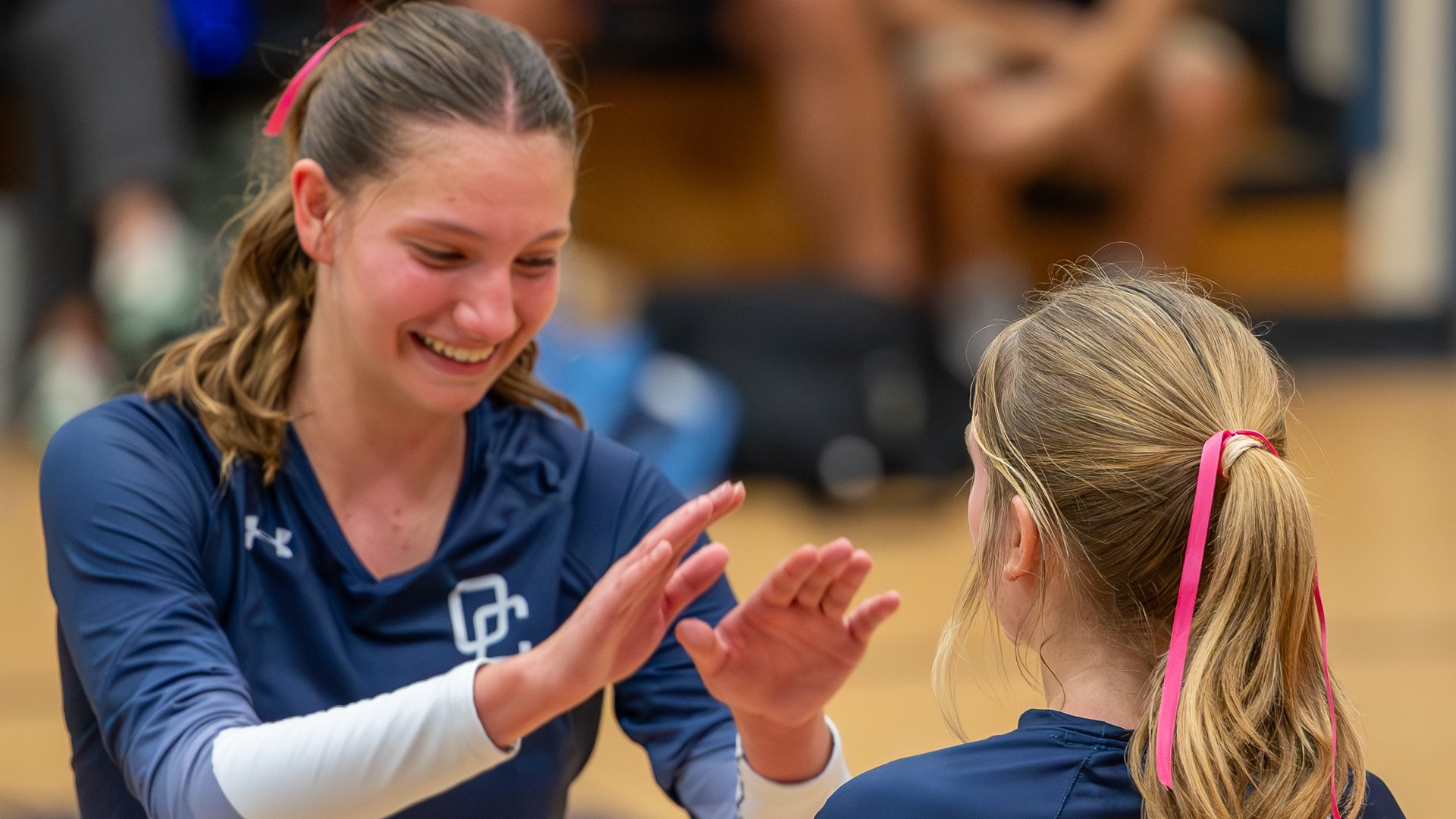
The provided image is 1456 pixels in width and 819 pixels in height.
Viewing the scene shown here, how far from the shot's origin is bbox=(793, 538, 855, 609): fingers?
1.20m

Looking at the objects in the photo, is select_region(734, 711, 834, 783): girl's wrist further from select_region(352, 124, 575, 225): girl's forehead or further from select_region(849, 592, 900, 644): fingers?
select_region(352, 124, 575, 225): girl's forehead

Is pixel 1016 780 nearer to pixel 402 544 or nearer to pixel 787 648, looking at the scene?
pixel 787 648

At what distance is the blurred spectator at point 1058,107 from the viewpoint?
165 inches

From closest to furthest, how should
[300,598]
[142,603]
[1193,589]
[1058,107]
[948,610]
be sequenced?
[1193,589] < [142,603] < [300,598] < [948,610] < [1058,107]

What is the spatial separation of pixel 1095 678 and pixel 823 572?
0.24 meters

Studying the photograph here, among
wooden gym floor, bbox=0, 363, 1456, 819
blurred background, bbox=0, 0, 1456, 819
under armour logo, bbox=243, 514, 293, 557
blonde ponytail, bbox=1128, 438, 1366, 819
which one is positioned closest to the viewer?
blonde ponytail, bbox=1128, 438, 1366, 819

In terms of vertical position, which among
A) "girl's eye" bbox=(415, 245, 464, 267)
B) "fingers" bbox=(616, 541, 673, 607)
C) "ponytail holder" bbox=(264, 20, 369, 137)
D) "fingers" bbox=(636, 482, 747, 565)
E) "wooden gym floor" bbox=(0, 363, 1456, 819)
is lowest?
"wooden gym floor" bbox=(0, 363, 1456, 819)

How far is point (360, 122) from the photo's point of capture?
132cm

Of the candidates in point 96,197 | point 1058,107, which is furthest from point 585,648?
point 1058,107

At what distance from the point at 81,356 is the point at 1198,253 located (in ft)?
10.8

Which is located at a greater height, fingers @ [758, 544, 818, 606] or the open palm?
fingers @ [758, 544, 818, 606]

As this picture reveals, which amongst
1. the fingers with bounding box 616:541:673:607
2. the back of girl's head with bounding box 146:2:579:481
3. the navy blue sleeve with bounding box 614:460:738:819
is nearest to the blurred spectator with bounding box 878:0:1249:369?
the navy blue sleeve with bounding box 614:460:738:819

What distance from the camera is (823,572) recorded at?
123cm

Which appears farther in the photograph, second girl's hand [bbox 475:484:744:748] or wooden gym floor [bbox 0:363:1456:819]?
wooden gym floor [bbox 0:363:1456:819]
